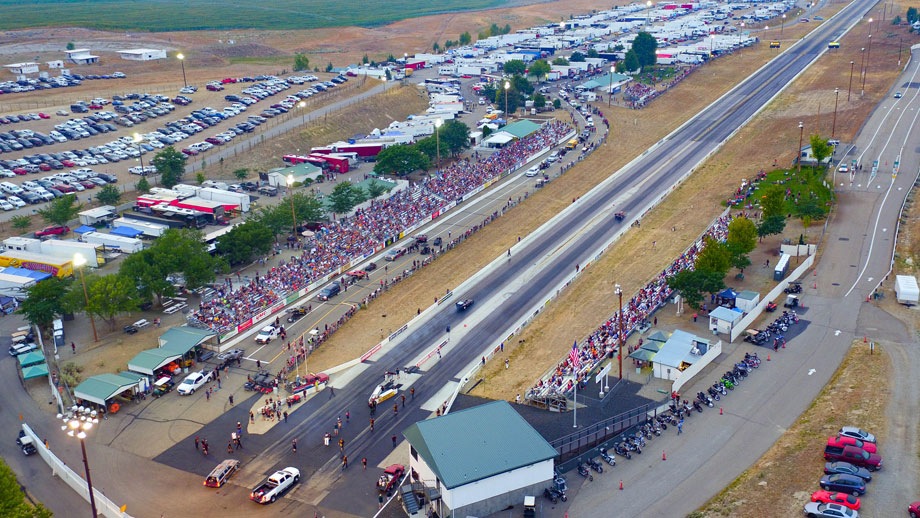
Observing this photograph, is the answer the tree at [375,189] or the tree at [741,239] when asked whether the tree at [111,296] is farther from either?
the tree at [741,239]

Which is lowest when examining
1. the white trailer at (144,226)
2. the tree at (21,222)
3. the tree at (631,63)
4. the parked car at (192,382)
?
the parked car at (192,382)

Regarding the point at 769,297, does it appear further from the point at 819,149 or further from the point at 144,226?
the point at 144,226

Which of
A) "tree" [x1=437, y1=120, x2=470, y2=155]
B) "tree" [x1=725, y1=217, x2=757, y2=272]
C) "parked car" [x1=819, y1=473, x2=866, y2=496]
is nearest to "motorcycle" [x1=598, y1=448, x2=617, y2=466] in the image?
"parked car" [x1=819, y1=473, x2=866, y2=496]

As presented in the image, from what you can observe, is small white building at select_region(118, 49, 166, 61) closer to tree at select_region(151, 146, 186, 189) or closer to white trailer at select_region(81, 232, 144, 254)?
tree at select_region(151, 146, 186, 189)

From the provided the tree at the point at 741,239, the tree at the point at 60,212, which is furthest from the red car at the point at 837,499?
the tree at the point at 60,212

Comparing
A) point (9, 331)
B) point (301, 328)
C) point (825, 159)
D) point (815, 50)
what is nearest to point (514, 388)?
point (301, 328)

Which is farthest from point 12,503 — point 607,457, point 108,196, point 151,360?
point 108,196

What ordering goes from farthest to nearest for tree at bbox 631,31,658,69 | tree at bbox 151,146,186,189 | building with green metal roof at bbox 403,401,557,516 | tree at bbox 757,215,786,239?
1. tree at bbox 631,31,658,69
2. tree at bbox 151,146,186,189
3. tree at bbox 757,215,786,239
4. building with green metal roof at bbox 403,401,557,516
